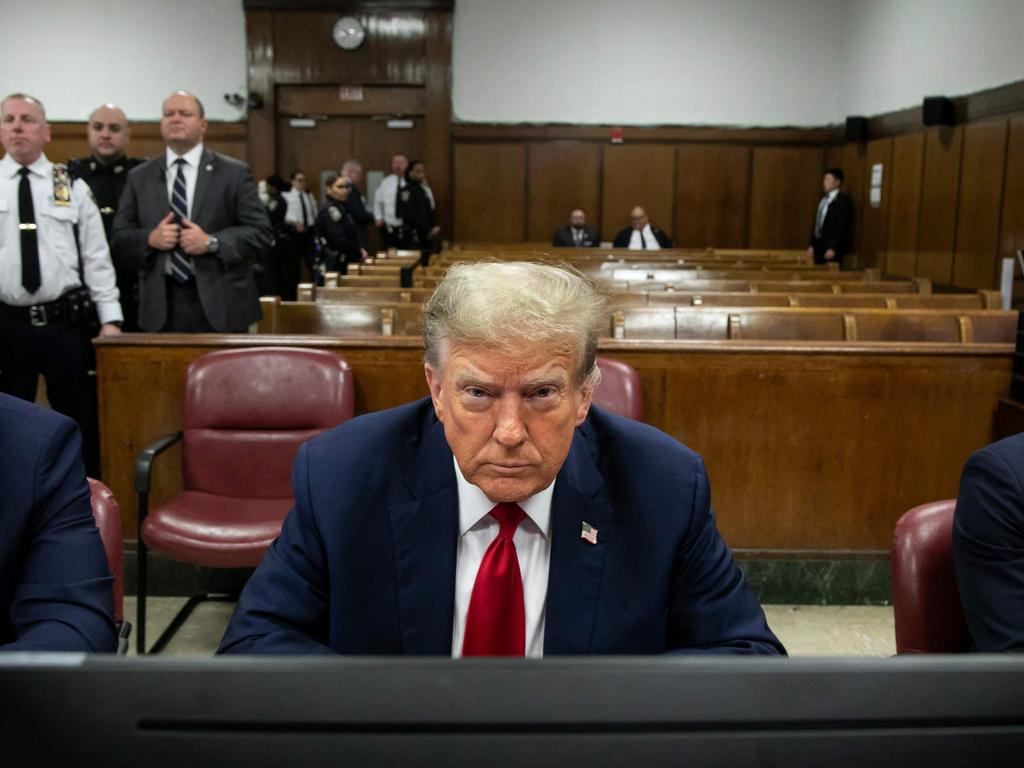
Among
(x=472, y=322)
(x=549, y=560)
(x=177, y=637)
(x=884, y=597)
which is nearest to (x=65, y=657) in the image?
(x=472, y=322)

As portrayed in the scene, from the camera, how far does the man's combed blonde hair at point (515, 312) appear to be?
4.32 feet

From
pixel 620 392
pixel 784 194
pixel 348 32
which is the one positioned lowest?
pixel 620 392

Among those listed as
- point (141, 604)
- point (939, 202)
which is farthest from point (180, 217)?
point (939, 202)

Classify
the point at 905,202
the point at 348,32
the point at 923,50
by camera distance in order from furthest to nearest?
1. the point at 348,32
2. the point at 905,202
3. the point at 923,50

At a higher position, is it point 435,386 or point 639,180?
point 639,180

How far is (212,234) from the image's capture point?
4262 millimetres

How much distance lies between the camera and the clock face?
1231cm

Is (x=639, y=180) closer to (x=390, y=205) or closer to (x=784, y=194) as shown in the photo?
(x=784, y=194)

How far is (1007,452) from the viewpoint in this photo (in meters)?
1.64

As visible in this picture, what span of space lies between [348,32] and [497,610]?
1190cm

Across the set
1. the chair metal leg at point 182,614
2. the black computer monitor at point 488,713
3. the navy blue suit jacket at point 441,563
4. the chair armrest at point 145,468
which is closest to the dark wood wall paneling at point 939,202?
the chair metal leg at point 182,614

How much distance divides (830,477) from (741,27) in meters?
9.93

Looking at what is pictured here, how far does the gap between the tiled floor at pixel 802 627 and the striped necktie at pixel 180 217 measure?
130 cm

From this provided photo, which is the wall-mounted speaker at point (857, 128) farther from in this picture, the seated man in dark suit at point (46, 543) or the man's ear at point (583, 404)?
the seated man in dark suit at point (46, 543)
